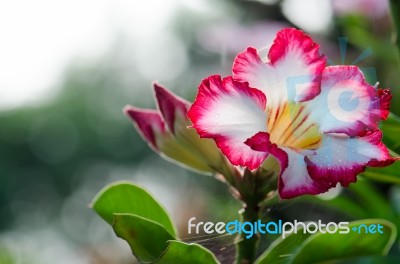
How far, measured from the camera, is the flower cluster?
1.27 ft

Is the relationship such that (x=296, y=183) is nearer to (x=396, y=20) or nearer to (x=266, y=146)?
(x=266, y=146)

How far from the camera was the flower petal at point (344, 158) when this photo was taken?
387 millimetres

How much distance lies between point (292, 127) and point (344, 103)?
3cm

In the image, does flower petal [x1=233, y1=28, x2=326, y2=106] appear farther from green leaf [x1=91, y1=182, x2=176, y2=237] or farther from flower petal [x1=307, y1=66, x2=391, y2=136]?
green leaf [x1=91, y1=182, x2=176, y2=237]

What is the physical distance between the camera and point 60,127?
8227 mm

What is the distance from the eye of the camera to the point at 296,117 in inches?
16.0

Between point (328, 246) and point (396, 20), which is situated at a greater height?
point (396, 20)

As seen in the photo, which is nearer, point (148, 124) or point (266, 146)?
point (266, 146)

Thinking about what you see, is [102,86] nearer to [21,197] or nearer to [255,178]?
[21,197]

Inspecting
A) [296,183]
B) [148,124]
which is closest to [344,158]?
[296,183]

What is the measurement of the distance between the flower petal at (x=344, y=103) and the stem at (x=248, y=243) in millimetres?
64

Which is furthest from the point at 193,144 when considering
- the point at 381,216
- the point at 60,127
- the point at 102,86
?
the point at 60,127

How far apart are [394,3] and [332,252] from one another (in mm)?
185

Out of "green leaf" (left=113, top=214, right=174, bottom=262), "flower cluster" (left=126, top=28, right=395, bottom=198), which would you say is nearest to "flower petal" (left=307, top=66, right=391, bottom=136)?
"flower cluster" (left=126, top=28, right=395, bottom=198)
